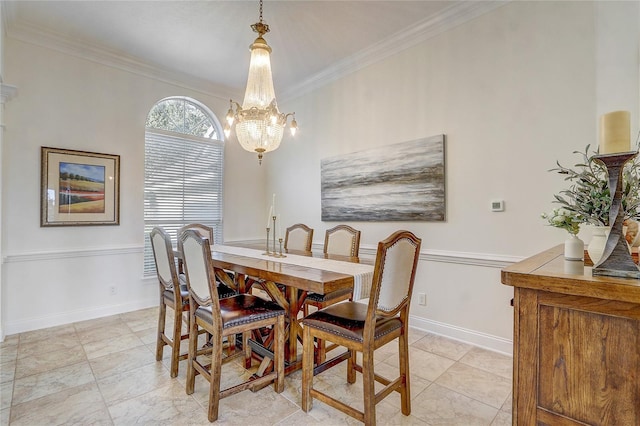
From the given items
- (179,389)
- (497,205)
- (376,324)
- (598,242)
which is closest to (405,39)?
(497,205)

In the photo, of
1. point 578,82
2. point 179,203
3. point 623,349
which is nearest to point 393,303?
point 623,349

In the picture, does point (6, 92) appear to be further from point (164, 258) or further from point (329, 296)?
point (329, 296)

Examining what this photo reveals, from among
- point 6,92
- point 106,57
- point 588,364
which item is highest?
point 106,57

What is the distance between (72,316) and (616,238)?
454 centimetres

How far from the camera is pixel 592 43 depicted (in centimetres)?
227

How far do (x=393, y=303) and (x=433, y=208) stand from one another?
1602 mm

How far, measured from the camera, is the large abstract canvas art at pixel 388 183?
10.1ft

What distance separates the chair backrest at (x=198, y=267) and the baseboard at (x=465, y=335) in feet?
7.35

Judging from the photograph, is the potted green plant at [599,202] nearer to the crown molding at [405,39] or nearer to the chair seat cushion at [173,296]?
the crown molding at [405,39]

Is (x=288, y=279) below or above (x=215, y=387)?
above

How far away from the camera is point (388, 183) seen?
11.2 feet

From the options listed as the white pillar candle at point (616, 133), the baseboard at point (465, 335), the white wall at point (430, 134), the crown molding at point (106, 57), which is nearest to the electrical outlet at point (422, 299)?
the white wall at point (430, 134)

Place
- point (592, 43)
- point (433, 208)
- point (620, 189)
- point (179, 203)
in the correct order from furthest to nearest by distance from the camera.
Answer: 1. point (179, 203)
2. point (433, 208)
3. point (592, 43)
4. point (620, 189)

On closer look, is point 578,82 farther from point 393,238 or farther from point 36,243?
point 36,243
